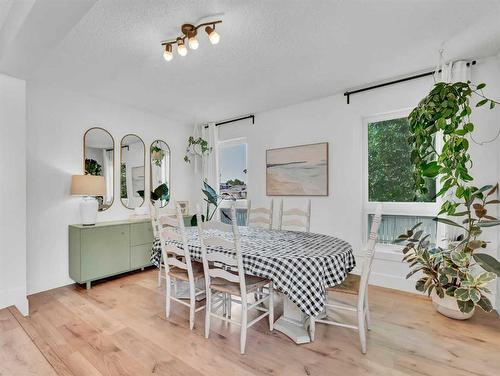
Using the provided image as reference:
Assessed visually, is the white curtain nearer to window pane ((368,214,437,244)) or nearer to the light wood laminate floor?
the light wood laminate floor

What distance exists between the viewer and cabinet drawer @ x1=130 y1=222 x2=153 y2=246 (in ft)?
11.7

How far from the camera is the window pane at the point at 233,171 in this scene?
14.9 ft

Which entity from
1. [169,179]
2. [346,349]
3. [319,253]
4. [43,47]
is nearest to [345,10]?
[319,253]

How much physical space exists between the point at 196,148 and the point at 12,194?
9.20ft

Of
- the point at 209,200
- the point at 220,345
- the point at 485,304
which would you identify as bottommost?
the point at 220,345

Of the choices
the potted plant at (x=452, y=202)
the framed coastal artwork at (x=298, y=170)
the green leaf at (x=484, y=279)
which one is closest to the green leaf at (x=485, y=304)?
the potted plant at (x=452, y=202)

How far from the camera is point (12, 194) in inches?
97.9

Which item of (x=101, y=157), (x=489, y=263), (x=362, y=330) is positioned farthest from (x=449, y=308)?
(x=101, y=157)

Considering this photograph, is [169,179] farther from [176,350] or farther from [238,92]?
Result: [176,350]

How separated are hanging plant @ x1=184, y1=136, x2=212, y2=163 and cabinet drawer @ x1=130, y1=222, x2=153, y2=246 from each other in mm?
1432

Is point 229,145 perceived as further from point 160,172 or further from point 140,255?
point 140,255

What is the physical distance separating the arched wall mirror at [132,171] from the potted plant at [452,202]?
3.60 meters

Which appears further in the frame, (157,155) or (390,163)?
(157,155)

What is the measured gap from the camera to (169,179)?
4504 mm
